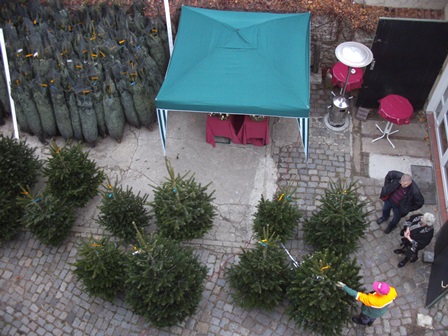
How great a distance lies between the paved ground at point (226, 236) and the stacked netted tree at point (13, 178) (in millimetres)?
555

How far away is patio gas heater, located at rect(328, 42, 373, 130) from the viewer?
27.3ft

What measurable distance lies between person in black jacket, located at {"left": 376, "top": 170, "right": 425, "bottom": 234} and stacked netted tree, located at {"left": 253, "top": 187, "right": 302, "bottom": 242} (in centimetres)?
152

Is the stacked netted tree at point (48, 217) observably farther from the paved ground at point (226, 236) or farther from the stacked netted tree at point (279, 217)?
the stacked netted tree at point (279, 217)

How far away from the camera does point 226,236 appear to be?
8305 mm

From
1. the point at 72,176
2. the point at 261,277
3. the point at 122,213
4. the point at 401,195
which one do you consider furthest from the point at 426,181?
the point at 72,176

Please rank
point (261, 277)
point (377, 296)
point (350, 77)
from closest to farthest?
point (377, 296), point (261, 277), point (350, 77)

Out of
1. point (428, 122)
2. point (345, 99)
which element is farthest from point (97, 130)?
point (428, 122)

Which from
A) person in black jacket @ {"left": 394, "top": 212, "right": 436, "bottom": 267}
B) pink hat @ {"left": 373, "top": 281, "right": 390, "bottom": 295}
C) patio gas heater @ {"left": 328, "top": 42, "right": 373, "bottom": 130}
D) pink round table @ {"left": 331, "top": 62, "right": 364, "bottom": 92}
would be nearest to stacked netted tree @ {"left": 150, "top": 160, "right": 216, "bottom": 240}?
pink hat @ {"left": 373, "top": 281, "right": 390, "bottom": 295}

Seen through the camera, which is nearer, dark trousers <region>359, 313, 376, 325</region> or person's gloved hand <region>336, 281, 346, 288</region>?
person's gloved hand <region>336, 281, 346, 288</region>

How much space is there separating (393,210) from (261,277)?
2657 mm

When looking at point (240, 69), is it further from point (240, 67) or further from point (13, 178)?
point (13, 178)

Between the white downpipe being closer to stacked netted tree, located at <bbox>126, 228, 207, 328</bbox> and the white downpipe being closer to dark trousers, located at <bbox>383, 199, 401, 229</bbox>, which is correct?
stacked netted tree, located at <bbox>126, 228, 207, 328</bbox>

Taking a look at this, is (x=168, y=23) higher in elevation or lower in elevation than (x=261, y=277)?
higher

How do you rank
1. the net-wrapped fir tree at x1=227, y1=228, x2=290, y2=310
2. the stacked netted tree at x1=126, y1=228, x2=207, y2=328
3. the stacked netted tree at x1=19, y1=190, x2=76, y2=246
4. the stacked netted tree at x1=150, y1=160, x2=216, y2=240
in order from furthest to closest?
the stacked netted tree at x1=19, y1=190, x2=76, y2=246 → the stacked netted tree at x1=150, y1=160, x2=216, y2=240 → the net-wrapped fir tree at x1=227, y1=228, x2=290, y2=310 → the stacked netted tree at x1=126, y1=228, x2=207, y2=328
